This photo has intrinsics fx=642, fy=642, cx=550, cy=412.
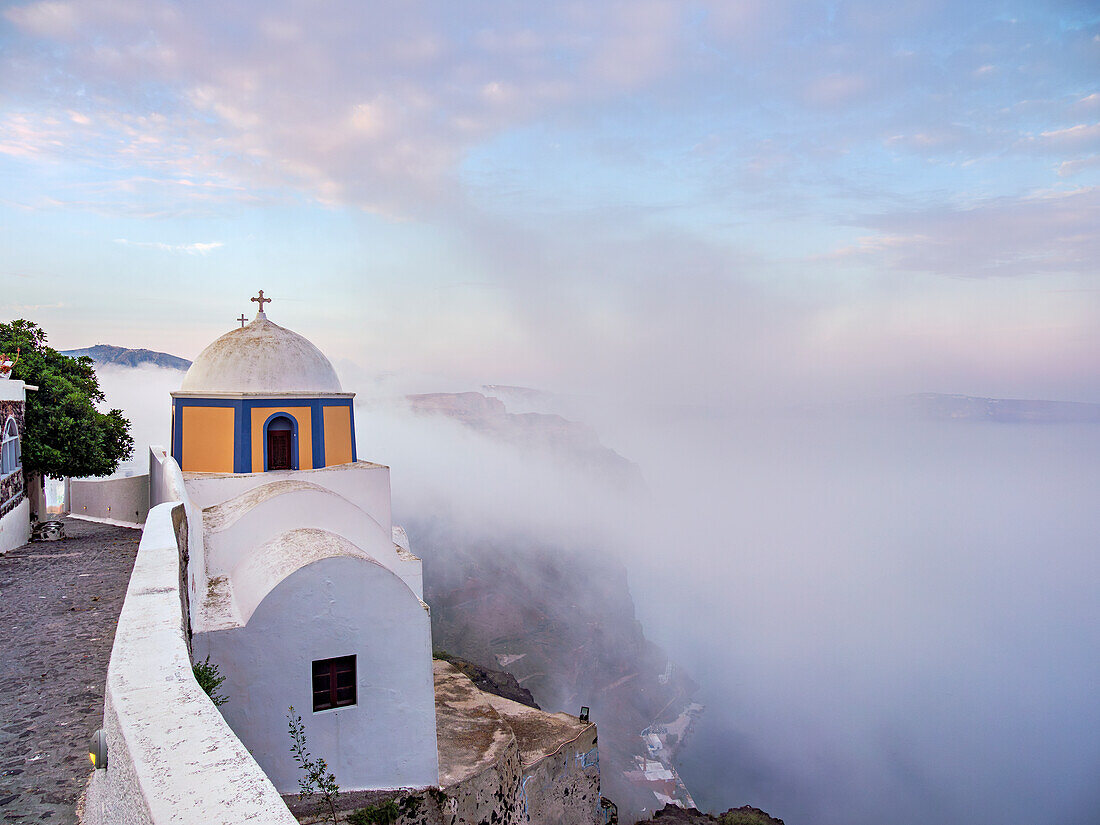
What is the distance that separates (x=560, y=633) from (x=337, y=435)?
5003 cm

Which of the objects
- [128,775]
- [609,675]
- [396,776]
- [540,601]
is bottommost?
[609,675]

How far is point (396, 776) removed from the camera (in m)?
7.77

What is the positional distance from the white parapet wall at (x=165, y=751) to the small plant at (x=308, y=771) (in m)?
3.84

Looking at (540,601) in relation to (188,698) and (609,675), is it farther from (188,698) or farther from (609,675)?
(188,698)

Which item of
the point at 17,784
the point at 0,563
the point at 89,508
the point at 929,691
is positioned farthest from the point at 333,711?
the point at 929,691

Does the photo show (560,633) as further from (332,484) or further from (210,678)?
(210,678)

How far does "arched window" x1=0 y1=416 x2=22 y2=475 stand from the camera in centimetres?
1184

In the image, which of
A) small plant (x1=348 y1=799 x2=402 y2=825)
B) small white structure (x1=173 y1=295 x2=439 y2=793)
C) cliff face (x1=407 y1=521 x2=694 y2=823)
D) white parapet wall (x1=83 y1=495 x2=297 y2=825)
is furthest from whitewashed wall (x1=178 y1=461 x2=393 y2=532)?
cliff face (x1=407 y1=521 x2=694 y2=823)

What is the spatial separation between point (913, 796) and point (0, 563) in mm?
79058

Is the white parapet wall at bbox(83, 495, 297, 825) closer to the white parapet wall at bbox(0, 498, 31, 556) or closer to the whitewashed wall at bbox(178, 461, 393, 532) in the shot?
the whitewashed wall at bbox(178, 461, 393, 532)

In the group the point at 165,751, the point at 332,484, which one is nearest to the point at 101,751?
the point at 165,751

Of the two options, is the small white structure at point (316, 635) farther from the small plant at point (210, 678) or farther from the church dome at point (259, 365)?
the church dome at point (259, 365)

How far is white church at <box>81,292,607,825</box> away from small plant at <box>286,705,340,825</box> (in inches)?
3.1

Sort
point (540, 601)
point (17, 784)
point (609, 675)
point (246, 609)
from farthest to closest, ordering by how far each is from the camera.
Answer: point (540, 601) < point (609, 675) < point (246, 609) < point (17, 784)
